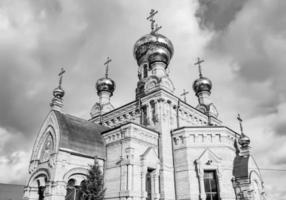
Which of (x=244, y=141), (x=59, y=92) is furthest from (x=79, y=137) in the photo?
(x=244, y=141)

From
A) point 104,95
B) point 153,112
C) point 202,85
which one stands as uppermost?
point 202,85

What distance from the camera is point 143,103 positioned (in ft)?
56.0

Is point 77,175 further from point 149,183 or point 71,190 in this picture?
point 149,183

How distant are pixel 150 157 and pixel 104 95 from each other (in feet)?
32.2

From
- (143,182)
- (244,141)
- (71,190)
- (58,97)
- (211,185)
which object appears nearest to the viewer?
(71,190)

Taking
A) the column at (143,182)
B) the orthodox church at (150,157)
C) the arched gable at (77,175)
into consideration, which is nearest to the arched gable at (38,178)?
the orthodox church at (150,157)

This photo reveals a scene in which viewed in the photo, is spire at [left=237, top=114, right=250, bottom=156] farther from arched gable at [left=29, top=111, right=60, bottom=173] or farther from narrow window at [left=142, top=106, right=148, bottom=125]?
arched gable at [left=29, top=111, right=60, bottom=173]

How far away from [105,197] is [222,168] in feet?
22.0

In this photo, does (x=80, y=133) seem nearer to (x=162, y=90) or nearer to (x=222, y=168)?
(x=162, y=90)

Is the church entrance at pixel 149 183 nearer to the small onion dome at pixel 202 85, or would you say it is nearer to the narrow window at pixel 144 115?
the narrow window at pixel 144 115

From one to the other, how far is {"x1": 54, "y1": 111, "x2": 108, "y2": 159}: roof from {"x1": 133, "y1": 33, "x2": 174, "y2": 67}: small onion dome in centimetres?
740

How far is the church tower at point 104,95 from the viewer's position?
21.2 m

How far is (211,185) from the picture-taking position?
14.3 m

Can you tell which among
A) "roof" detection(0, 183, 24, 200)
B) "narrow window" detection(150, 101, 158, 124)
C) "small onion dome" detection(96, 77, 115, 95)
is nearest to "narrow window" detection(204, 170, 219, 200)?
"narrow window" detection(150, 101, 158, 124)
